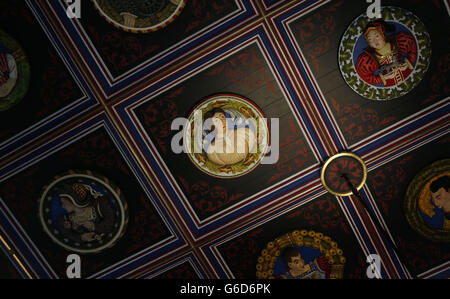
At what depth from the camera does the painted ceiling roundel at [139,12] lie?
6340 millimetres

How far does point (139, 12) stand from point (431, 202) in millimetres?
5879

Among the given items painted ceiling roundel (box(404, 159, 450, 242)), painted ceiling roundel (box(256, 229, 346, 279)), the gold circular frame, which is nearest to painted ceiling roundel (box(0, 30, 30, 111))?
painted ceiling roundel (box(256, 229, 346, 279))

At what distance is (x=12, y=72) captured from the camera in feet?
21.7

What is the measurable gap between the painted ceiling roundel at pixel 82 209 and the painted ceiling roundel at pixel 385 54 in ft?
15.0

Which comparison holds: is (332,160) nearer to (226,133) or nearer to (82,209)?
(226,133)

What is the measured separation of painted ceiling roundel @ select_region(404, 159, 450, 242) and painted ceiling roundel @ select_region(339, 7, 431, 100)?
59.2 inches

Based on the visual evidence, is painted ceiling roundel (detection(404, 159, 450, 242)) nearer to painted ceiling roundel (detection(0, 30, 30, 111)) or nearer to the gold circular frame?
the gold circular frame

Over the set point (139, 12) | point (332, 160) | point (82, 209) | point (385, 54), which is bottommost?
point (332, 160)

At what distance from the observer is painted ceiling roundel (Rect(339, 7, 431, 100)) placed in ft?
21.2

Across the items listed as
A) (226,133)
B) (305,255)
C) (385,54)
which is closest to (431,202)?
(305,255)
